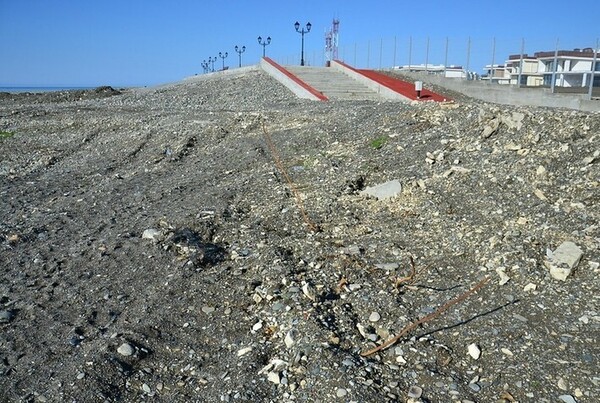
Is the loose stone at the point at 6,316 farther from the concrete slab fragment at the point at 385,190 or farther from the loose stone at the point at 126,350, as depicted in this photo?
the concrete slab fragment at the point at 385,190

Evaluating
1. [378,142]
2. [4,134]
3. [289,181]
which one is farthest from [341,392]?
[4,134]

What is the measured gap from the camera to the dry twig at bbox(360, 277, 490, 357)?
3.70m

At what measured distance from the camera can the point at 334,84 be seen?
71.6 feet

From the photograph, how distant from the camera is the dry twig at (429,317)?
3.70 m

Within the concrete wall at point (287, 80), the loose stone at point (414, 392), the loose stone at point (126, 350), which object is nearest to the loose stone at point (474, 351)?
the loose stone at point (414, 392)

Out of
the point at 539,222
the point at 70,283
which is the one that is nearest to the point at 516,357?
the point at 539,222

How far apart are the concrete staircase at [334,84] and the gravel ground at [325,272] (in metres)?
10.6

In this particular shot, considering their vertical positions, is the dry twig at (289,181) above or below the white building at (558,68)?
below

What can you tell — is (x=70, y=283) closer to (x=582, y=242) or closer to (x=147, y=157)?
(x=582, y=242)


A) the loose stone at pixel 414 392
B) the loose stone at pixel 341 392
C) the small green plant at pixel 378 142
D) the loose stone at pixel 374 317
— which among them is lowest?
the loose stone at pixel 414 392

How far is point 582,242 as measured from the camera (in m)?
4.83

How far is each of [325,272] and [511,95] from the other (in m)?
15.4

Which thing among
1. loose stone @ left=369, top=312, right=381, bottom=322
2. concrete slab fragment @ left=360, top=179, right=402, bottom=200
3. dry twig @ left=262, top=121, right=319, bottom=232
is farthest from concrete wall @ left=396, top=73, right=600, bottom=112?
loose stone @ left=369, top=312, right=381, bottom=322

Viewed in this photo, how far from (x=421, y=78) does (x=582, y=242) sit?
1998 cm
